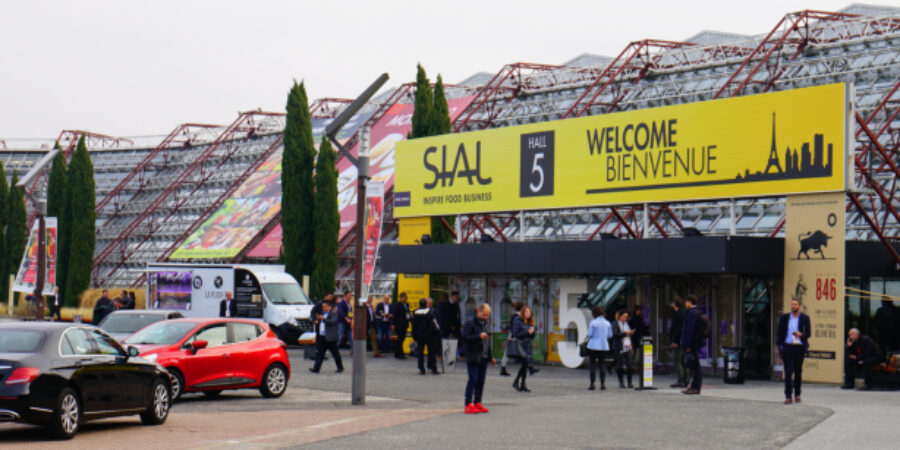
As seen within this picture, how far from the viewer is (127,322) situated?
25672mm

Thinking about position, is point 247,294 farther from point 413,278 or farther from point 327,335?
point 327,335

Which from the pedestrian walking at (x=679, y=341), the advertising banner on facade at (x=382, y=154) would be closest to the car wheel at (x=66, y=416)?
the pedestrian walking at (x=679, y=341)

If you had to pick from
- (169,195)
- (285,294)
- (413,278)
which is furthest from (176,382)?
(169,195)

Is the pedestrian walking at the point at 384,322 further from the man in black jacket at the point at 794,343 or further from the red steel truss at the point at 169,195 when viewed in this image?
the red steel truss at the point at 169,195

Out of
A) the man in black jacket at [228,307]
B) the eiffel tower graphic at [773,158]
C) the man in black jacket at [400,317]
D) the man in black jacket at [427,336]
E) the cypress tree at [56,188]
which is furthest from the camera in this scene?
the cypress tree at [56,188]

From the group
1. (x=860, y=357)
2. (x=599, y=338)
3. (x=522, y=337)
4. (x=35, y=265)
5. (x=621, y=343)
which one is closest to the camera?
(x=522, y=337)

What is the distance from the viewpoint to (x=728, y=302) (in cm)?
2759

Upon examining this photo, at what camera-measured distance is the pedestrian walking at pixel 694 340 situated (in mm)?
22328

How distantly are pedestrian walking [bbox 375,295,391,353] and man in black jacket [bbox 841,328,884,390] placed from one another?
1480 centimetres

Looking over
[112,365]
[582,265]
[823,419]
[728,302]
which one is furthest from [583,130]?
[112,365]

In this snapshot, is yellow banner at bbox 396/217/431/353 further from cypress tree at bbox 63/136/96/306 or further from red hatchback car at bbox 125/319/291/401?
cypress tree at bbox 63/136/96/306

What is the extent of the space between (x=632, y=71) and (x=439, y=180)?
1738cm

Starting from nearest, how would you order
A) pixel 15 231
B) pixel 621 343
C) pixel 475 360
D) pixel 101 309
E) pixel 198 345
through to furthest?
pixel 475 360 < pixel 198 345 < pixel 621 343 < pixel 101 309 < pixel 15 231

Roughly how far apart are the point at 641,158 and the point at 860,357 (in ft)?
25.8
